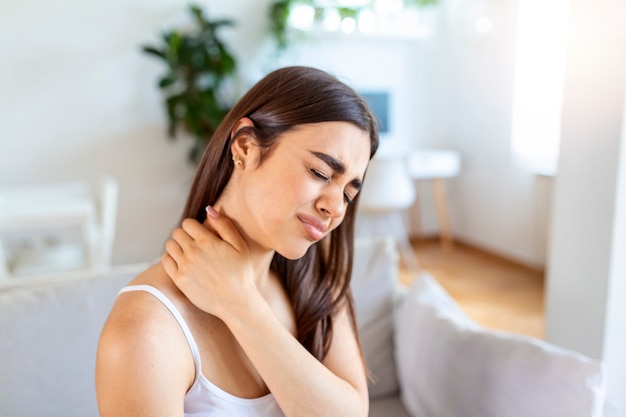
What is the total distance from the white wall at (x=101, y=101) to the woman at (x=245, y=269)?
3.26 m

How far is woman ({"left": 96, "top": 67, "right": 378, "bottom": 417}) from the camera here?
652 millimetres

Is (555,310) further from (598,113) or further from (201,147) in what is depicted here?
(201,147)

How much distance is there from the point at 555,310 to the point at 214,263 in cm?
119

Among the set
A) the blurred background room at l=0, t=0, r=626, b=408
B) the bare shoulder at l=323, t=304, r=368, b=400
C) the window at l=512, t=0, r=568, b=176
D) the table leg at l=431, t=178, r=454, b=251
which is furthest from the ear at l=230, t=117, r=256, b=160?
the table leg at l=431, t=178, r=454, b=251

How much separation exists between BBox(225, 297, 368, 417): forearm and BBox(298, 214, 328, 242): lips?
5.2 inches

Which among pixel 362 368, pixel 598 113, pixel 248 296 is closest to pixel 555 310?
pixel 598 113

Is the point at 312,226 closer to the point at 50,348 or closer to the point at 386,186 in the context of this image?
the point at 50,348

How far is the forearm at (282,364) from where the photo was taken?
2.30ft

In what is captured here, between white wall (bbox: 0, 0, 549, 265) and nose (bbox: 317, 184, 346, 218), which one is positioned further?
white wall (bbox: 0, 0, 549, 265)

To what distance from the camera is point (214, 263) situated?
0.72 m

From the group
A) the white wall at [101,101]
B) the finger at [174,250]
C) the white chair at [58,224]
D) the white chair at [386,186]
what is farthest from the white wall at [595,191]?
the white wall at [101,101]

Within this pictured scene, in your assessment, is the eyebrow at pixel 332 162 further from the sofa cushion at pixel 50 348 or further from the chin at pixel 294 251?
the sofa cushion at pixel 50 348

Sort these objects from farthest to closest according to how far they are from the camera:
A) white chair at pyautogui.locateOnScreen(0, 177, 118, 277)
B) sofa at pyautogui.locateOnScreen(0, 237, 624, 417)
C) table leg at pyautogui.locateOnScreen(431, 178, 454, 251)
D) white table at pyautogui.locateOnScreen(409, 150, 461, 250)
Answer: table leg at pyautogui.locateOnScreen(431, 178, 454, 251) < white table at pyautogui.locateOnScreen(409, 150, 461, 250) < white chair at pyautogui.locateOnScreen(0, 177, 118, 277) < sofa at pyautogui.locateOnScreen(0, 237, 624, 417)

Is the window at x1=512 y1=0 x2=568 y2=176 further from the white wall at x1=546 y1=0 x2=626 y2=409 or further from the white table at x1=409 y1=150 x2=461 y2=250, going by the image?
the white wall at x1=546 y1=0 x2=626 y2=409
